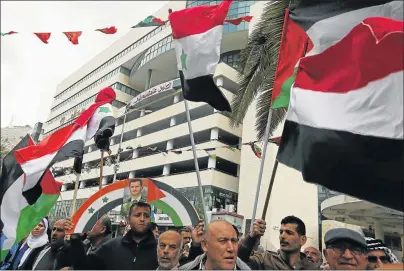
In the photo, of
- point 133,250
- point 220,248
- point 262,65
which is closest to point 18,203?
point 133,250

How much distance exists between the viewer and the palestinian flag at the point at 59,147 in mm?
4344

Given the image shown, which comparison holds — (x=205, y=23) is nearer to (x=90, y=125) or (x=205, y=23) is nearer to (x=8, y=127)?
(x=90, y=125)

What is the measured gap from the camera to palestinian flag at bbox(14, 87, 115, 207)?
4.34 meters

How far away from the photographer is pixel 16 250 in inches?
198

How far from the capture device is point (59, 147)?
15.2ft

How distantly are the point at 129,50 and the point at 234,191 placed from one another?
78.6 ft

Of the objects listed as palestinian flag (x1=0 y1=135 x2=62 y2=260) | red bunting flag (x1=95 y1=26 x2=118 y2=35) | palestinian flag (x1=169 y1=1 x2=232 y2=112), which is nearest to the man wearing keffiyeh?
palestinian flag (x1=169 y1=1 x2=232 y2=112)

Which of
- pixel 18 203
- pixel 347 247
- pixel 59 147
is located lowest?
pixel 347 247

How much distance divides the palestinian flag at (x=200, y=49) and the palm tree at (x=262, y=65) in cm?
268

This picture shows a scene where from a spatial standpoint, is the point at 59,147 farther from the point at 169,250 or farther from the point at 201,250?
the point at 169,250

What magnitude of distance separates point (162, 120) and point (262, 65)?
2680 centimetres

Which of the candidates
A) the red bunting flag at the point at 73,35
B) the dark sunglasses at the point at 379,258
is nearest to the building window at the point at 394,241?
the red bunting flag at the point at 73,35

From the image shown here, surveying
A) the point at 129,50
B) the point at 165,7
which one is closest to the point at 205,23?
the point at 165,7

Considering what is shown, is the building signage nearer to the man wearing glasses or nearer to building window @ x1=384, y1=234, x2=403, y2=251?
building window @ x1=384, y1=234, x2=403, y2=251
